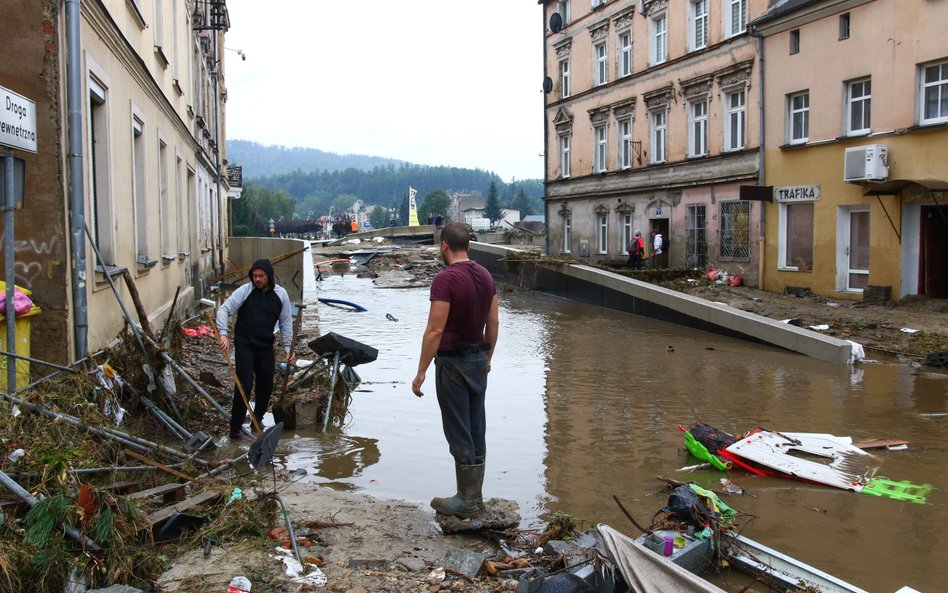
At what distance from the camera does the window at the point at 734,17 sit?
80.4 ft

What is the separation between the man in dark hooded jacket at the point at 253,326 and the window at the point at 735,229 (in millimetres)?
19079

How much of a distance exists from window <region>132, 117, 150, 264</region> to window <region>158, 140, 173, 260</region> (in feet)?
4.39

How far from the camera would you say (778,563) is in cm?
472

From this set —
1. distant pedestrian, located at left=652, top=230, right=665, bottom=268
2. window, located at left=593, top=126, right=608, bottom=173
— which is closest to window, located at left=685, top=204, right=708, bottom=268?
distant pedestrian, located at left=652, top=230, right=665, bottom=268

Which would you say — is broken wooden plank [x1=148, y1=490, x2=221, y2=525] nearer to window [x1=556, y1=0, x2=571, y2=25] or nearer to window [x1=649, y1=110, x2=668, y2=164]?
window [x1=649, y1=110, x2=668, y2=164]

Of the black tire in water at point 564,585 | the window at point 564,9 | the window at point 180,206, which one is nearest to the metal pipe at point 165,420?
the black tire in water at point 564,585

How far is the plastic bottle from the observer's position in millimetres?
3955

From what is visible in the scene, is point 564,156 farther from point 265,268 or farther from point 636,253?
point 265,268

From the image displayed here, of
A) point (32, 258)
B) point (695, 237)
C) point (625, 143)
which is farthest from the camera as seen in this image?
point (625, 143)

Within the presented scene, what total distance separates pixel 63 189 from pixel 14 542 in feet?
13.0

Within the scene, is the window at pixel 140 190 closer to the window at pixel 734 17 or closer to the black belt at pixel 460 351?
the black belt at pixel 460 351

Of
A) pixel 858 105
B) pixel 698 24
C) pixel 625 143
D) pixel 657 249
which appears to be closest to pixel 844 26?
pixel 858 105

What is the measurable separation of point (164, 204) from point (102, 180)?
562cm

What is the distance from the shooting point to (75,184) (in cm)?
719
